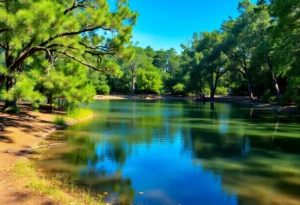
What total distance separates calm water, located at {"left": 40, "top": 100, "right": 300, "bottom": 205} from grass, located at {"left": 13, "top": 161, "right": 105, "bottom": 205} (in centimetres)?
43

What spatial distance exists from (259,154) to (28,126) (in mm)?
11213

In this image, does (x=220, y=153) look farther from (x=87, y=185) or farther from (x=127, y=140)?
(x=87, y=185)

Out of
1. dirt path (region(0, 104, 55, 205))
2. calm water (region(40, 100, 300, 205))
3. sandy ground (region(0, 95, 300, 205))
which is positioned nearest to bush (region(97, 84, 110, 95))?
sandy ground (region(0, 95, 300, 205))

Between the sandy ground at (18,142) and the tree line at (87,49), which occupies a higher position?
the tree line at (87,49)

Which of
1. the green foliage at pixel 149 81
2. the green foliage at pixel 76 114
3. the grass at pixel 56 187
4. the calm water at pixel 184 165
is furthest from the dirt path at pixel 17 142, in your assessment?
the green foliage at pixel 149 81

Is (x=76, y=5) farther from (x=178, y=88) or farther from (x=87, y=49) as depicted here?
(x=178, y=88)

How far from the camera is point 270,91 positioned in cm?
3959

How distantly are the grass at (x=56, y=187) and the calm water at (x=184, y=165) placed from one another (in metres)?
0.43

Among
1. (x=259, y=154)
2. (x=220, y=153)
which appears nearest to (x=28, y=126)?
(x=220, y=153)

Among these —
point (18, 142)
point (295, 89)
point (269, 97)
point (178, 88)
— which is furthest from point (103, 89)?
point (18, 142)

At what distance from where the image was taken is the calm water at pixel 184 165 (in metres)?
7.38

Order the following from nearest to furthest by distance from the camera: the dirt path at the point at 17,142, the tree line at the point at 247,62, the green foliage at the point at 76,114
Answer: the dirt path at the point at 17,142 → the tree line at the point at 247,62 → the green foliage at the point at 76,114

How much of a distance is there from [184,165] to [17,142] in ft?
22.2

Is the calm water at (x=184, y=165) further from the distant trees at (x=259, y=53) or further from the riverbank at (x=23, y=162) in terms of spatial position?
the distant trees at (x=259, y=53)
